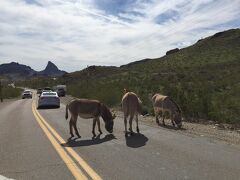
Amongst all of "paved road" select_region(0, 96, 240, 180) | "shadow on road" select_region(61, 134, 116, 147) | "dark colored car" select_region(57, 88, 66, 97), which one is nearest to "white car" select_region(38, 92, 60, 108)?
"paved road" select_region(0, 96, 240, 180)

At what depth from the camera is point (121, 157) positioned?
391 inches

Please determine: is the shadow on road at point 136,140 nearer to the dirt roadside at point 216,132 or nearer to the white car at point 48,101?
the dirt roadside at point 216,132

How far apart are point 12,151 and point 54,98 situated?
2346 centimetres

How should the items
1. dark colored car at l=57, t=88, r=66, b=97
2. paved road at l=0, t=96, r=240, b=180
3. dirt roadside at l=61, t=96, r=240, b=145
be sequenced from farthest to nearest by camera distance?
dark colored car at l=57, t=88, r=66, b=97
dirt roadside at l=61, t=96, r=240, b=145
paved road at l=0, t=96, r=240, b=180

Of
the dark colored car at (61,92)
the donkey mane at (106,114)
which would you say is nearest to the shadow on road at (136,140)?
the donkey mane at (106,114)

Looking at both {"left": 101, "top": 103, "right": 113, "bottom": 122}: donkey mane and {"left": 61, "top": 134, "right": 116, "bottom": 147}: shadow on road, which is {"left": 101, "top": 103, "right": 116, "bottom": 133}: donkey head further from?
{"left": 61, "top": 134, "right": 116, "bottom": 147}: shadow on road

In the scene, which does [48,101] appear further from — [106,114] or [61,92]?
[61,92]

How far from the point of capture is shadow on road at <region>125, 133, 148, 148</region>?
1173 centimetres

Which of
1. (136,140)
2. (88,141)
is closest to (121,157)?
(136,140)

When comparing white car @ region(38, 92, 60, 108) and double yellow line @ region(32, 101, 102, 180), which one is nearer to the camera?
double yellow line @ region(32, 101, 102, 180)

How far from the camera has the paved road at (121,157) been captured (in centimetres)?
819

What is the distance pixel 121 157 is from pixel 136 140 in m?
2.74

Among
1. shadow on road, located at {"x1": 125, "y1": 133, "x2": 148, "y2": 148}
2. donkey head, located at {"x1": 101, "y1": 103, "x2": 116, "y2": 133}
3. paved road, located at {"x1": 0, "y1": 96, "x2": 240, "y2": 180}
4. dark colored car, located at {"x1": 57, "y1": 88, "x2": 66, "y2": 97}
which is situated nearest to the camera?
paved road, located at {"x1": 0, "y1": 96, "x2": 240, "y2": 180}

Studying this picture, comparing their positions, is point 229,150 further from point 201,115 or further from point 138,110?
point 201,115
